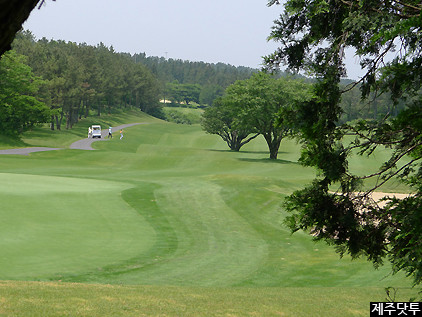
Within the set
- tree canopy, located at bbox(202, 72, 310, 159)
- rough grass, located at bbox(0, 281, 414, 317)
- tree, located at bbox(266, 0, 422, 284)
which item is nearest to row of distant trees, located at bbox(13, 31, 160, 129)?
tree canopy, located at bbox(202, 72, 310, 159)

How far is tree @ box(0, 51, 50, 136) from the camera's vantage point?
65562mm

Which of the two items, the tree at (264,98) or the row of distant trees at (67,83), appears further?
the row of distant trees at (67,83)

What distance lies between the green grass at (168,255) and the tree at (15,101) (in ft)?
137

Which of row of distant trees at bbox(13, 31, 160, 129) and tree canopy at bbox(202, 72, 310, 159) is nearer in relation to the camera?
tree canopy at bbox(202, 72, 310, 159)

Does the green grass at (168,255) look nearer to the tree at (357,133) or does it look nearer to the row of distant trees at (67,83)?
the tree at (357,133)

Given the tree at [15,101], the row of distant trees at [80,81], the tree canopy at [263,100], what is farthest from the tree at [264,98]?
the tree at [15,101]

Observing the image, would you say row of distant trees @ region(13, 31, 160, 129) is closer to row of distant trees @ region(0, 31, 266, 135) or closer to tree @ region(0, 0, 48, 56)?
row of distant trees @ region(0, 31, 266, 135)

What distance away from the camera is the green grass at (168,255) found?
30.3ft

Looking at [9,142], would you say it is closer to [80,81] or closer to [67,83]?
[67,83]

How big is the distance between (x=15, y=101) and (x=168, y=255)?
57.2 meters

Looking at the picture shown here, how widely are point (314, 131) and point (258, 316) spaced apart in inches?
133

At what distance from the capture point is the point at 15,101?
6606 centimetres

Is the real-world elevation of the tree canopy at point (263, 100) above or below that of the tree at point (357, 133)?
above

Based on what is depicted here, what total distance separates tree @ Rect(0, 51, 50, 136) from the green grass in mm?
41853
